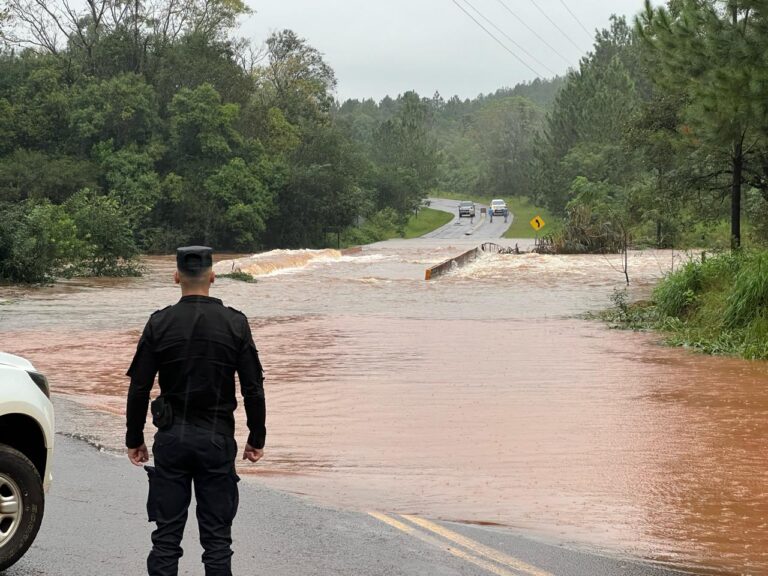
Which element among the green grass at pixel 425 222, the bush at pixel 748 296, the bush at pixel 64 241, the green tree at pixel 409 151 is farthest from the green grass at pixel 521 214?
the bush at pixel 748 296

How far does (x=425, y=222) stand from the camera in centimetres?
10938

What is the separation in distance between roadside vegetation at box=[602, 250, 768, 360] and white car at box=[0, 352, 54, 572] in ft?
45.4

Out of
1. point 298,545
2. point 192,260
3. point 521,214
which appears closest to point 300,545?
point 298,545

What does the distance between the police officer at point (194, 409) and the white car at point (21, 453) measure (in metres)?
1.03

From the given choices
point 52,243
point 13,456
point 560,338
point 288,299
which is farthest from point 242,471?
point 52,243

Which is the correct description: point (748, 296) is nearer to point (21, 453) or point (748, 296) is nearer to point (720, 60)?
point (720, 60)

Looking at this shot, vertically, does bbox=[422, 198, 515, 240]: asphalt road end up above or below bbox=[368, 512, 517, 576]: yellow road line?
above

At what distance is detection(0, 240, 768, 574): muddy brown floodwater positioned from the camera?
7887mm

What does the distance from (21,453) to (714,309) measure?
16.8 metres

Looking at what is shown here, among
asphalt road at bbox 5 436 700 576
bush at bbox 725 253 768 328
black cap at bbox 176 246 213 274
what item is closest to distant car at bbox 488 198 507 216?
bush at bbox 725 253 768 328

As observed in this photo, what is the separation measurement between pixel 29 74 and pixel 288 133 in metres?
19.3

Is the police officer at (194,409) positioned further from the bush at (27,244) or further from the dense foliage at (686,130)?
the bush at (27,244)

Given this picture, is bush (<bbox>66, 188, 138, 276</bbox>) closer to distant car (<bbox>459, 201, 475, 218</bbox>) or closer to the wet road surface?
the wet road surface

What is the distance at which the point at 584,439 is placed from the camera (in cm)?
1104
